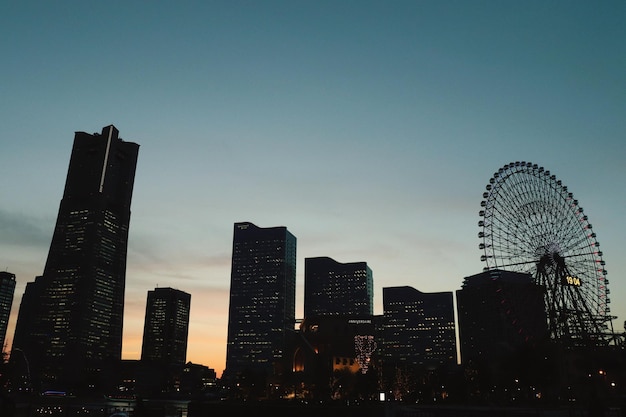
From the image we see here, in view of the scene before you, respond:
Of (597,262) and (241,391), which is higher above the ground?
(597,262)

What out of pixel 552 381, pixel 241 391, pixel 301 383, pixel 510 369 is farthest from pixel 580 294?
pixel 241 391

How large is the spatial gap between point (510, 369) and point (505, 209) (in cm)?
5702

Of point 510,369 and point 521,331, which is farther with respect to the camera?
point 510,369

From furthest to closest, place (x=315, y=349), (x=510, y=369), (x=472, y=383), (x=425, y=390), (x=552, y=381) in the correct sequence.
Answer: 1. (x=315, y=349)
2. (x=472, y=383)
3. (x=425, y=390)
4. (x=510, y=369)
5. (x=552, y=381)

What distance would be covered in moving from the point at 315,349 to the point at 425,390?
44.9m

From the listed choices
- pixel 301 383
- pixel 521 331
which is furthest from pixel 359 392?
pixel 521 331

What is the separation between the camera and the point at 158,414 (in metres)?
48.6

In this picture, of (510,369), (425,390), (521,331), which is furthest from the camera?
(425,390)

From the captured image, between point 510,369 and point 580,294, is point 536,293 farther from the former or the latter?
point 510,369

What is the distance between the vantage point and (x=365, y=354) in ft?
531

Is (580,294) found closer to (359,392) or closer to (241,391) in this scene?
(359,392)

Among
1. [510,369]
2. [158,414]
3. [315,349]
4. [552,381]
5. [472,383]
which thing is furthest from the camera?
[315,349]

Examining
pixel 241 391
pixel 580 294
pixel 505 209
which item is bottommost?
pixel 241 391

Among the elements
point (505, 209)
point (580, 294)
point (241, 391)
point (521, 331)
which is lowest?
point (241, 391)
